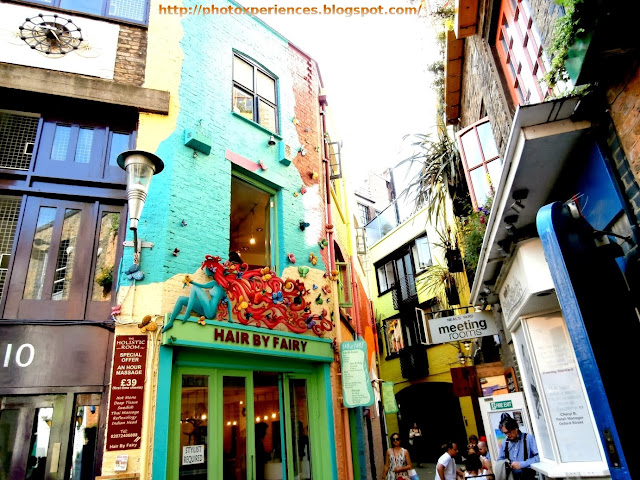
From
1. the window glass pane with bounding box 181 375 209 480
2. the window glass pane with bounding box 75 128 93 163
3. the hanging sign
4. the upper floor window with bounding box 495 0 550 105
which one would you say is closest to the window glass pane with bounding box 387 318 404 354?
the hanging sign

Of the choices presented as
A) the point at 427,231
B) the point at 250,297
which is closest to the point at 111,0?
the point at 250,297

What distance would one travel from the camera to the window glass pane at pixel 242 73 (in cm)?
952

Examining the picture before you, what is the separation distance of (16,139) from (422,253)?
60.3 ft

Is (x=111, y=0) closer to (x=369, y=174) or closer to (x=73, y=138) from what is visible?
(x=73, y=138)

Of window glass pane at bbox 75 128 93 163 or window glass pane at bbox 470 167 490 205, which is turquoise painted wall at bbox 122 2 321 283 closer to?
window glass pane at bbox 75 128 93 163

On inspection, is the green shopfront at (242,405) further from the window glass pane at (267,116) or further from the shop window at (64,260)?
the window glass pane at (267,116)

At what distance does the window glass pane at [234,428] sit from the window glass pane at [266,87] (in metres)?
6.32

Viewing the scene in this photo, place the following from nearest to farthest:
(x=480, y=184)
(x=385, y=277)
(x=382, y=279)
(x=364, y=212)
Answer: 1. (x=480, y=184)
2. (x=385, y=277)
3. (x=382, y=279)
4. (x=364, y=212)

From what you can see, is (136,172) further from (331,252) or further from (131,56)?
(331,252)

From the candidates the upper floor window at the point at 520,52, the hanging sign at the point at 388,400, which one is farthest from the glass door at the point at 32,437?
the hanging sign at the point at 388,400

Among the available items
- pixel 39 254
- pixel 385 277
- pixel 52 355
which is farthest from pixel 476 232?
pixel 385 277

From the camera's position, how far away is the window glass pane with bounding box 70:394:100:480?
533 cm

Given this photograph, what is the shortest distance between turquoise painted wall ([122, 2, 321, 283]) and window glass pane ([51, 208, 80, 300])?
0.80 meters

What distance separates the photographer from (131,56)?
7.73 meters
